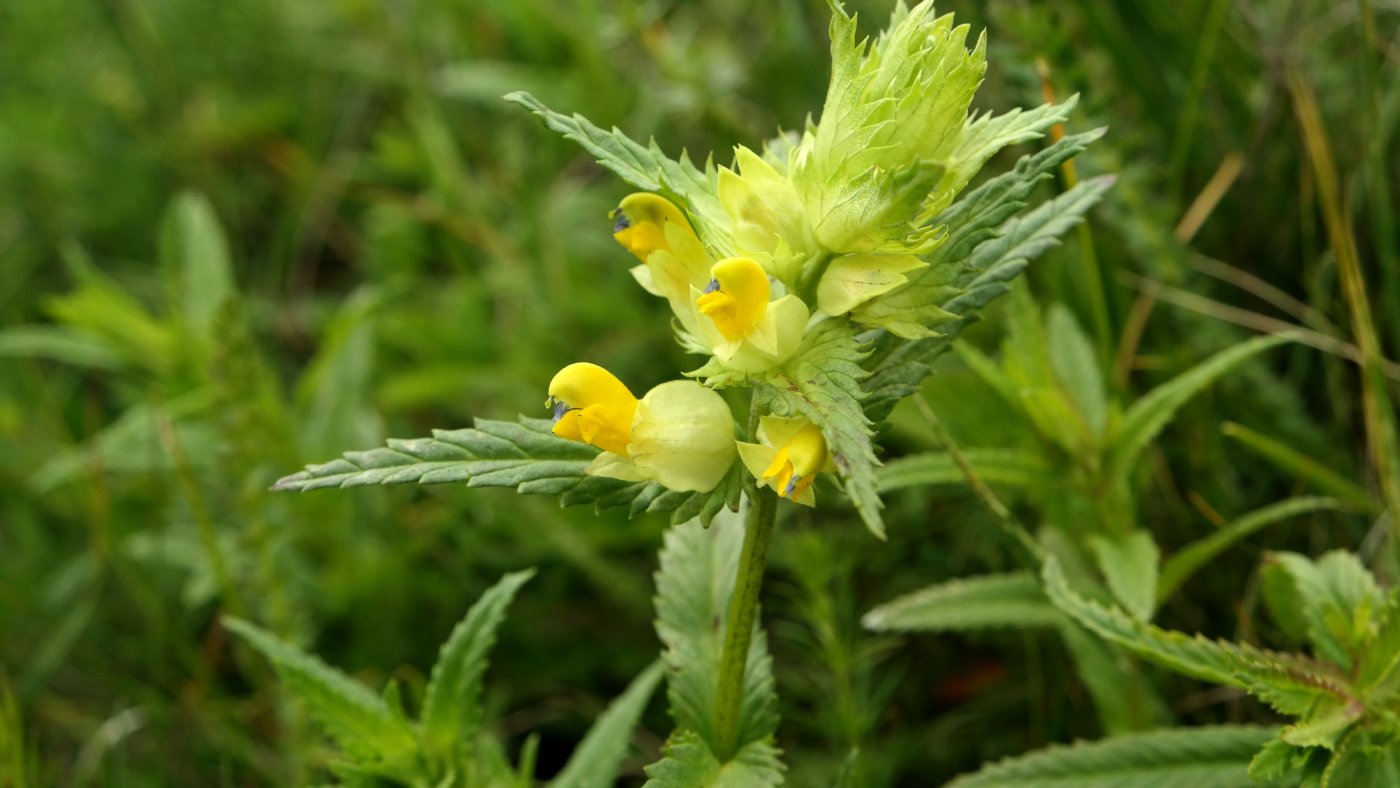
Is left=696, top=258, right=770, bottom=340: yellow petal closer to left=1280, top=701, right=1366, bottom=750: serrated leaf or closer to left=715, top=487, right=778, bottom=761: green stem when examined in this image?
left=715, top=487, right=778, bottom=761: green stem

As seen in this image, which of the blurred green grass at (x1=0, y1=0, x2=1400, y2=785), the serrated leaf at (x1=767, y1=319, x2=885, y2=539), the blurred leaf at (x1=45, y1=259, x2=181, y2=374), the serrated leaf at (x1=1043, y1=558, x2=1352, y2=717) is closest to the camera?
the serrated leaf at (x1=767, y1=319, x2=885, y2=539)

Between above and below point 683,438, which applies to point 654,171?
above

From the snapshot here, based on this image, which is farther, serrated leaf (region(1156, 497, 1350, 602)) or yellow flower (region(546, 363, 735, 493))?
serrated leaf (region(1156, 497, 1350, 602))

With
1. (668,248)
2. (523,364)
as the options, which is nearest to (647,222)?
(668,248)

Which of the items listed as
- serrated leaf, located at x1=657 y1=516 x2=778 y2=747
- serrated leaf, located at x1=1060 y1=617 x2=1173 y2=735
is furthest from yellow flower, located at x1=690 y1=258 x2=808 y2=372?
serrated leaf, located at x1=1060 y1=617 x2=1173 y2=735

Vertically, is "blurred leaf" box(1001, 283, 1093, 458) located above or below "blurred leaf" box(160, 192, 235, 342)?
below

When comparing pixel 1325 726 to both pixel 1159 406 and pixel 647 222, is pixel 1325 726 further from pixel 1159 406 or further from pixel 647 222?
pixel 647 222

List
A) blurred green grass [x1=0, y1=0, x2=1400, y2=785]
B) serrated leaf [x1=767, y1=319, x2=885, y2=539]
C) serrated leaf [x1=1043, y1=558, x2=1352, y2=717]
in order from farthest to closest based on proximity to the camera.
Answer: blurred green grass [x1=0, y1=0, x2=1400, y2=785] < serrated leaf [x1=1043, y1=558, x2=1352, y2=717] < serrated leaf [x1=767, y1=319, x2=885, y2=539]
